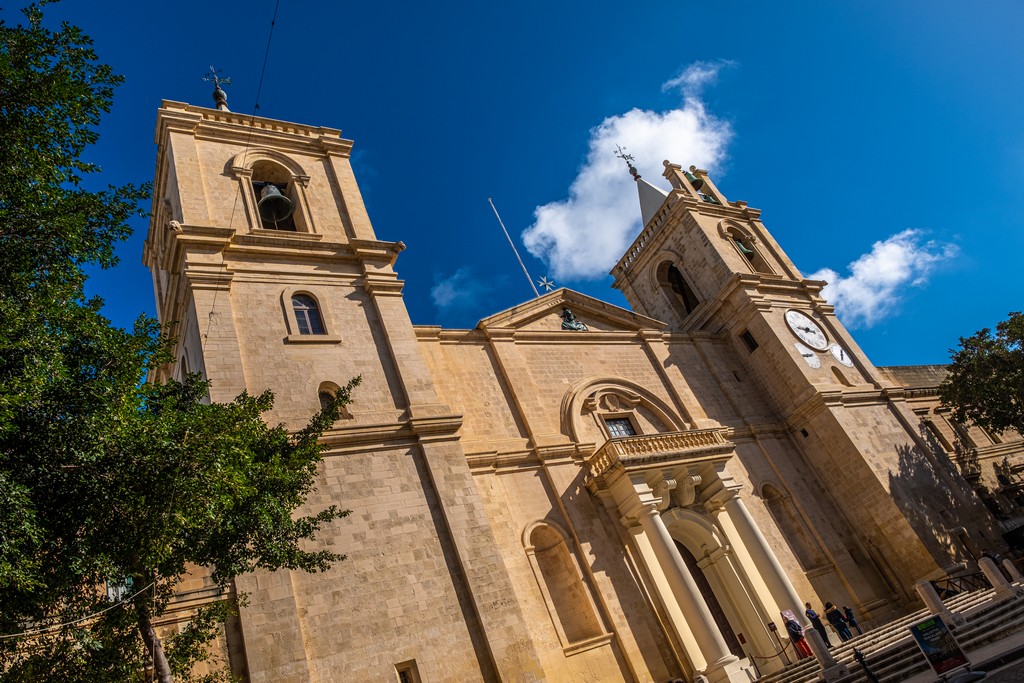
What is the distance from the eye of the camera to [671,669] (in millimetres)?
16438

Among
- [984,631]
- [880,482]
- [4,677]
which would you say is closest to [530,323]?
[880,482]

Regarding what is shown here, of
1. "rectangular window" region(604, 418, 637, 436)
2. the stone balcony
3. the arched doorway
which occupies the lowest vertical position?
the arched doorway

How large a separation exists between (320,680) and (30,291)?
808 centimetres

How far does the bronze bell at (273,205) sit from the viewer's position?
66.6ft

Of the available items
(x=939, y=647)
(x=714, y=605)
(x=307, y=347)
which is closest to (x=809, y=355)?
(x=714, y=605)

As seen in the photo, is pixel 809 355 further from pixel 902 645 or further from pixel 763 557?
pixel 902 645

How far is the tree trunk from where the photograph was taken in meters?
8.79

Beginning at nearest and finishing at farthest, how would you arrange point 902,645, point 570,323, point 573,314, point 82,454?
point 82,454 < point 902,645 < point 570,323 < point 573,314

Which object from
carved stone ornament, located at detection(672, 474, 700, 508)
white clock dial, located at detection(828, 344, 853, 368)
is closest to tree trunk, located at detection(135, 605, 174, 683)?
carved stone ornament, located at detection(672, 474, 700, 508)

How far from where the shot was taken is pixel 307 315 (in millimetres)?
17844

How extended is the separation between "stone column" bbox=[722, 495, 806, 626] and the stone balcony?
5.08 ft

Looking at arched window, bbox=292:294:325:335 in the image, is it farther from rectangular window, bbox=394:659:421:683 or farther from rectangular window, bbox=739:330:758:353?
rectangular window, bbox=739:330:758:353

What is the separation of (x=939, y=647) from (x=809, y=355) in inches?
641

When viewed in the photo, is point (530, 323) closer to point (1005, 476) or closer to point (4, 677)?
point (4, 677)
